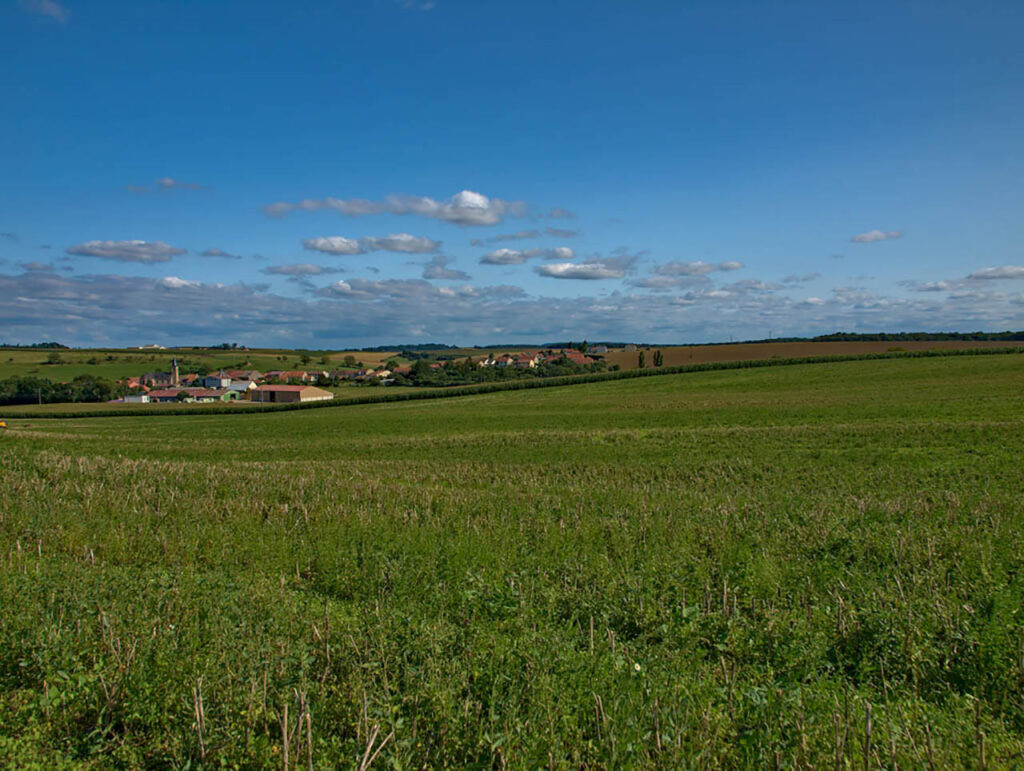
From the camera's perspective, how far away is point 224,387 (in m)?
134

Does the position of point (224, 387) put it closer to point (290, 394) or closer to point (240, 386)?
point (240, 386)

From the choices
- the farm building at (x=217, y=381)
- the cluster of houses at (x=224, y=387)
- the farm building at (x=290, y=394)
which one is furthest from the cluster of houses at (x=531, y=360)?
the farm building at (x=217, y=381)

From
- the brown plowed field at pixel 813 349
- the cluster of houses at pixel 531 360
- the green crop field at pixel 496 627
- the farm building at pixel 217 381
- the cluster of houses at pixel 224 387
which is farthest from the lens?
the cluster of houses at pixel 531 360

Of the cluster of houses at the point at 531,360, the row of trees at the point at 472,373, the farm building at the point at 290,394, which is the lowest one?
the farm building at the point at 290,394

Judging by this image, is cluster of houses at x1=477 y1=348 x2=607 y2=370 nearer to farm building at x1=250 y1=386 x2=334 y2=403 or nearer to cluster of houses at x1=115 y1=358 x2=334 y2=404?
cluster of houses at x1=115 y1=358 x2=334 y2=404

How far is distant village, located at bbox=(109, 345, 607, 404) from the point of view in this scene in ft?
367

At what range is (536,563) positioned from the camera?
313 inches

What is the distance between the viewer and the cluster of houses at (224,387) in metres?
108

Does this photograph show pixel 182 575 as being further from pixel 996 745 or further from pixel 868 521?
pixel 868 521

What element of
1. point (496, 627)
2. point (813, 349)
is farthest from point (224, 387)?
point (496, 627)

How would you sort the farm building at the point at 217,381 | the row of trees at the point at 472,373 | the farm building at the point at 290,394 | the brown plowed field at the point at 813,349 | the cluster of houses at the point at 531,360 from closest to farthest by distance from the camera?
the brown plowed field at the point at 813,349
the farm building at the point at 290,394
the row of trees at the point at 472,373
the farm building at the point at 217,381
the cluster of houses at the point at 531,360

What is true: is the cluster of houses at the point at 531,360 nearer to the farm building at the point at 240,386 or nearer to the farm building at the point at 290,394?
the farm building at the point at 290,394

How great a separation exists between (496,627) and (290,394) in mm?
108394

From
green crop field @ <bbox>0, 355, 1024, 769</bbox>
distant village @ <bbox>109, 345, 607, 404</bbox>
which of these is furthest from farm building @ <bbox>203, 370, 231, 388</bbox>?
green crop field @ <bbox>0, 355, 1024, 769</bbox>
